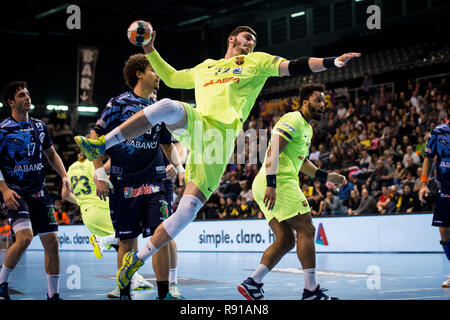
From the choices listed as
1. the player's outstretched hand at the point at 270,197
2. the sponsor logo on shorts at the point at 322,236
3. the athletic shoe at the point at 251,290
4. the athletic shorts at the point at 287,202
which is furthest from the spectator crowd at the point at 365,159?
the player's outstretched hand at the point at 270,197

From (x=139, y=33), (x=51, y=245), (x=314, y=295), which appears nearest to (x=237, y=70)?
(x=139, y=33)

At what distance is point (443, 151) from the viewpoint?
806cm

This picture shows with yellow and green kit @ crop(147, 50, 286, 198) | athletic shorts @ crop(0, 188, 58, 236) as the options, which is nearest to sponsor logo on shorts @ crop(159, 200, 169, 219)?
yellow and green kit @ crop(147, 50, 286, 198)

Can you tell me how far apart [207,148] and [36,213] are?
2.29m

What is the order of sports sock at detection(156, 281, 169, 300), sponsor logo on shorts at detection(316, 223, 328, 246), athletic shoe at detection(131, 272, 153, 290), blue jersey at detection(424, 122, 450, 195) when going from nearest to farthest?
sports sock at detection(156, 281, 169, 300)
athletic shoe at detection(131, 272, 153, 290)
blue jersey at detection(424, 122, 450, 195)
sponsor logo on shorts at detection(316, 223, 328, 246)

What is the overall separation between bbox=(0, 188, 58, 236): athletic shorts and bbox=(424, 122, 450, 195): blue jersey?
5.17 metres

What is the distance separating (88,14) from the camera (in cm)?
2833

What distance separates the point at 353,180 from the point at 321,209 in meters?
1.27

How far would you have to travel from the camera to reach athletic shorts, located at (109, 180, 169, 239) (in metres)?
6.07

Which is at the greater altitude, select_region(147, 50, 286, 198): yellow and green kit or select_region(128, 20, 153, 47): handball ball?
select_region(128, 20, 153, 47): handball ball

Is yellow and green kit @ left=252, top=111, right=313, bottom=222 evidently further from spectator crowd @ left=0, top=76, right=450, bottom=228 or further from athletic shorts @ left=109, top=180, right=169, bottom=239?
spectator crowd @ left=0, top=76, right=450, bottom=228

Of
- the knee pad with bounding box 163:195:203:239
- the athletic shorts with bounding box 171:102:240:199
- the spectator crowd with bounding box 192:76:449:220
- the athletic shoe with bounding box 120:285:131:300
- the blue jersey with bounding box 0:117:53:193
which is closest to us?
the knee pad with bounding box 163:195:203:239
